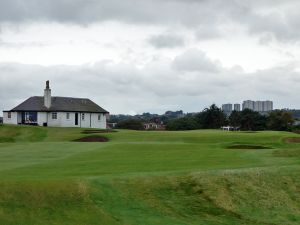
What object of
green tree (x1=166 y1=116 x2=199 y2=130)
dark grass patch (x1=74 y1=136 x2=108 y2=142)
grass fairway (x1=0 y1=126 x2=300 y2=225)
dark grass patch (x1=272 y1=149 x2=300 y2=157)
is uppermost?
green tree (x1=166 y1=116 x2=199 y2=130)

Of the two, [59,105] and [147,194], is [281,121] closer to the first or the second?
[59,105]

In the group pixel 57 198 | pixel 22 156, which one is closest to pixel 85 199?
pixel 57 198

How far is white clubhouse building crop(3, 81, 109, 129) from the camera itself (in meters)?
86.3

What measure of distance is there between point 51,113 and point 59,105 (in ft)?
7.08

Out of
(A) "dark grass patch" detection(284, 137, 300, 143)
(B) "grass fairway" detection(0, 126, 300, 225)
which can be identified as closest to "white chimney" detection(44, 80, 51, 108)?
(A) "dark grass patch" detection(284, 137, 300, 143)

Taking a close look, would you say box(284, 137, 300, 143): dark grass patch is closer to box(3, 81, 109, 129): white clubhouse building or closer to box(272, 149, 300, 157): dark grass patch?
box(272, 149, 300, 157): dark grass patch

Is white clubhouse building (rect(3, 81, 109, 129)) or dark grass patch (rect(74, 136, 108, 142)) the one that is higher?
white clubhouse building (rect(3, 81, 109, 129))

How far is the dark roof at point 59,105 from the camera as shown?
86.6 metres

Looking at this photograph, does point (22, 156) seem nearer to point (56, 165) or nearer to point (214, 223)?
point (56, 165)

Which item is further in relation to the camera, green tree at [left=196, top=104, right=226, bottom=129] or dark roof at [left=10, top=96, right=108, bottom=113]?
green tree at [left=196, top=104, right=226, bottom=129]

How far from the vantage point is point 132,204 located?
1816cm

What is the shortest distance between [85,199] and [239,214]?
5704 mm

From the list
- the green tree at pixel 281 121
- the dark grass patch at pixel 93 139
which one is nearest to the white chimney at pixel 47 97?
the dark grass patch at pixel 93 139

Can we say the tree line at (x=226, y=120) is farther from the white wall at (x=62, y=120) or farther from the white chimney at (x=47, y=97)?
the white chimney at (x=47, y=97)
